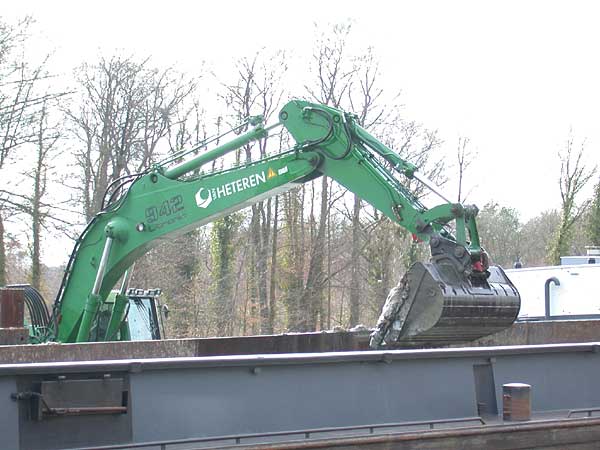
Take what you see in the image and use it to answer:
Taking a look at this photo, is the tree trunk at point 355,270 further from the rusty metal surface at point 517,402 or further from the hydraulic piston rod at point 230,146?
the rusty metal surface at point 517,402

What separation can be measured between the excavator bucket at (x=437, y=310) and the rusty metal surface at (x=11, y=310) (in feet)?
13.6

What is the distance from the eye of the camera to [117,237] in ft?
34.6

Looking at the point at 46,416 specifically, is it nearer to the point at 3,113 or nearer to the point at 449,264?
the point at 449,264

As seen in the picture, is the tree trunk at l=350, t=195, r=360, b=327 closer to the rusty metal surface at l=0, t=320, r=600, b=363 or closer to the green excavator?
the green excavator

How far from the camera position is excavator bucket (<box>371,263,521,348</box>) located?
789 centimetres

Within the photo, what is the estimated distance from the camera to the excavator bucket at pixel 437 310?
789 centimetres

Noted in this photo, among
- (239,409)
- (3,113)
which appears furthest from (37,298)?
(3,113)

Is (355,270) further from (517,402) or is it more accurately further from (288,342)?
(517,402)

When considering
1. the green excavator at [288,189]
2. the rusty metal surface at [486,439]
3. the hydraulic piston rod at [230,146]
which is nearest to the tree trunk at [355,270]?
the green excavator at [288,189]

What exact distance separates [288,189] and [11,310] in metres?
3.38

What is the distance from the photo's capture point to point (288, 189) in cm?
991

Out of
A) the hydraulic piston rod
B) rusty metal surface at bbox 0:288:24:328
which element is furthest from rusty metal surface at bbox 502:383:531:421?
rusty metal surface at bbox 0:288:24:328

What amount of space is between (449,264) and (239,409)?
4258mm

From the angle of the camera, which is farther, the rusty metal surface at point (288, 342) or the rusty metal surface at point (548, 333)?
the rusty metal surface at point (548, 333)
